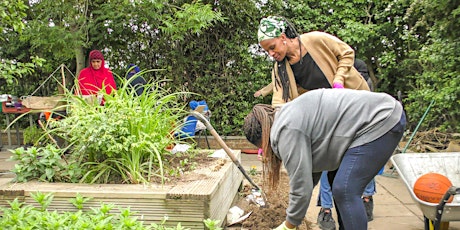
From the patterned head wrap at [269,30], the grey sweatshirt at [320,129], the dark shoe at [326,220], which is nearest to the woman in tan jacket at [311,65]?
the patterned head wrap at [269,30]

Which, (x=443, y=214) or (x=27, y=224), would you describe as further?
(x=443, y=214)

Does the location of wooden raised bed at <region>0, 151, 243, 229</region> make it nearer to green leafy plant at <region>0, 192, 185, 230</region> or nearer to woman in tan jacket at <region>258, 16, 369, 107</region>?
green leafy plant at <region>0, 192, 185, 230</region>

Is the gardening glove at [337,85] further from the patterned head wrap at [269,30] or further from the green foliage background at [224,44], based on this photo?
the green foliage background at [224,44]

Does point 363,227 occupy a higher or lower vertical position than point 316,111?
lower

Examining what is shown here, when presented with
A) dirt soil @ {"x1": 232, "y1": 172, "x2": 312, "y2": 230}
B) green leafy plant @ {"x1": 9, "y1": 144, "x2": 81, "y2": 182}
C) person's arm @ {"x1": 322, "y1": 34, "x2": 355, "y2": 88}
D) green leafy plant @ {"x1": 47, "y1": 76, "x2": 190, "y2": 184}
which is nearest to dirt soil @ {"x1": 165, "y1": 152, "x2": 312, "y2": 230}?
dirt soil @ {"x1": 232, "y1": 172, "x2": 312, "y2": 230}

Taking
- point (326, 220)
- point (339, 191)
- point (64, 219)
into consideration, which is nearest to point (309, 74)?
point (339, 191)

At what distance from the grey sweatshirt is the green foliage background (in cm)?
389

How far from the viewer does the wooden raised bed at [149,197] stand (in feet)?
7.68

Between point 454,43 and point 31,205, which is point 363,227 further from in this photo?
point 454,43

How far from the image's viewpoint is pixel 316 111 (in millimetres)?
1977

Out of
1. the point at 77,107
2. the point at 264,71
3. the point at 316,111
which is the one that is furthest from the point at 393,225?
the point at 264,71

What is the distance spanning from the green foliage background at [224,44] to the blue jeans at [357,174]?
402 cm

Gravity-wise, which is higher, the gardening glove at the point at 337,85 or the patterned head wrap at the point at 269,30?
the patterned head wrap at the point at 269,30

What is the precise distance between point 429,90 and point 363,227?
368 centimetres
